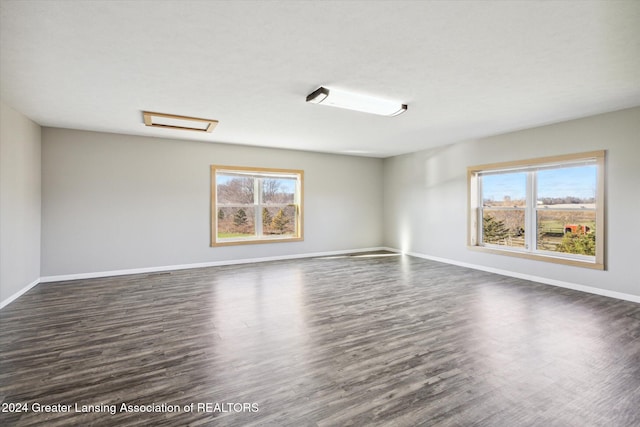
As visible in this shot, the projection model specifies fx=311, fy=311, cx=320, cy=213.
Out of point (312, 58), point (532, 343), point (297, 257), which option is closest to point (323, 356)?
point (532, 343)

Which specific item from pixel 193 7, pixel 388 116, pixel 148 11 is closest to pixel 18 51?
pixel 148 11

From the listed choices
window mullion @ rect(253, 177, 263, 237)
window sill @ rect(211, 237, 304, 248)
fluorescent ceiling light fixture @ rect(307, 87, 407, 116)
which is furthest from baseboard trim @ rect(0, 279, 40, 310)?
fluorescent ceiling light fixture @ rect(307, 87, 407, 116)

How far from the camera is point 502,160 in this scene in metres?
5.33

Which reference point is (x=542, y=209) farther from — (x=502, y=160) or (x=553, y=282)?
(x=553, y=282)

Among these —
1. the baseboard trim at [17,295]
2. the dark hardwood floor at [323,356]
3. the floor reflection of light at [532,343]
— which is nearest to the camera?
the dark hardwood floor at [323,356]

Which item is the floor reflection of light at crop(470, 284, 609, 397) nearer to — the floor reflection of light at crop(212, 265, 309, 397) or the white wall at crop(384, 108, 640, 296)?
the white wall at crop(384, 108, 640, 296)

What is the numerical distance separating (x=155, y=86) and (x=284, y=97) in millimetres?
1326

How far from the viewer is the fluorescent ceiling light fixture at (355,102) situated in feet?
10.8

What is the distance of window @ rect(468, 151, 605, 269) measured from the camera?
14.5 feet

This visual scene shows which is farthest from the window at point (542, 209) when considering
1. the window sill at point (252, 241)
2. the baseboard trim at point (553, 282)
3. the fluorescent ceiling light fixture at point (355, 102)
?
the window sill at point (252, 241)

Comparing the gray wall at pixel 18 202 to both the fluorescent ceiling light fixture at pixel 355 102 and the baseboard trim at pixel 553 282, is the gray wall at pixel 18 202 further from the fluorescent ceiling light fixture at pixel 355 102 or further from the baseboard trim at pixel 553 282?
the baseboard trim at pixel 553 282

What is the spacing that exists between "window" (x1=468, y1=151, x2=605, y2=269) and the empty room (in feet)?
0.10

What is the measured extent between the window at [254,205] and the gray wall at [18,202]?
2.58 m

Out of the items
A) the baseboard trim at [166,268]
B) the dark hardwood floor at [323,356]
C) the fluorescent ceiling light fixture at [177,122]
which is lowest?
the dark hardwood floor at [323,356]
